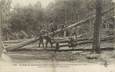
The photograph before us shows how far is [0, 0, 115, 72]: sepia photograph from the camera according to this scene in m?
2.06

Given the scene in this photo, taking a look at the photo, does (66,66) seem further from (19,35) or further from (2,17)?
(2,17)

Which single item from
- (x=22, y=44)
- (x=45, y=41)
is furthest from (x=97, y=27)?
(x=22, y=44)

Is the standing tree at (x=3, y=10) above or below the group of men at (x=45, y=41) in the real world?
above

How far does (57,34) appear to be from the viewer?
2.09m

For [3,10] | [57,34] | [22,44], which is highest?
[3,10]

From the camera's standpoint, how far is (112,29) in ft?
6.88

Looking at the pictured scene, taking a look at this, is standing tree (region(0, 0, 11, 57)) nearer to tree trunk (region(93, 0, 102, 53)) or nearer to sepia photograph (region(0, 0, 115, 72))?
sepia photograph (region(0, 0, 115, 72))

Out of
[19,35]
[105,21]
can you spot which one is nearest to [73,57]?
[105,21]

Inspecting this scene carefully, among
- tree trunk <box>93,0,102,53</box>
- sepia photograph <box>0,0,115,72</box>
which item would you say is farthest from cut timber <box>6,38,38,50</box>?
tree trunk <box>93,0,102,53</box>

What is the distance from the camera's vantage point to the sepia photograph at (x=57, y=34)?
2061 millimetres

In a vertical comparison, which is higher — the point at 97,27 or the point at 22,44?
the point at 97,27

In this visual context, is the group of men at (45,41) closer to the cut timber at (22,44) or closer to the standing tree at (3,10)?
the cut timber at (22,44)

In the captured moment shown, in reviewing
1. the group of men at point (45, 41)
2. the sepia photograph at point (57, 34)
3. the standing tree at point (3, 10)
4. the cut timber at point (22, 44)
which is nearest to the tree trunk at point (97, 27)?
the sepia photograph at point (57, 34)

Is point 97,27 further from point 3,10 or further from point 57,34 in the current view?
point 3,10
